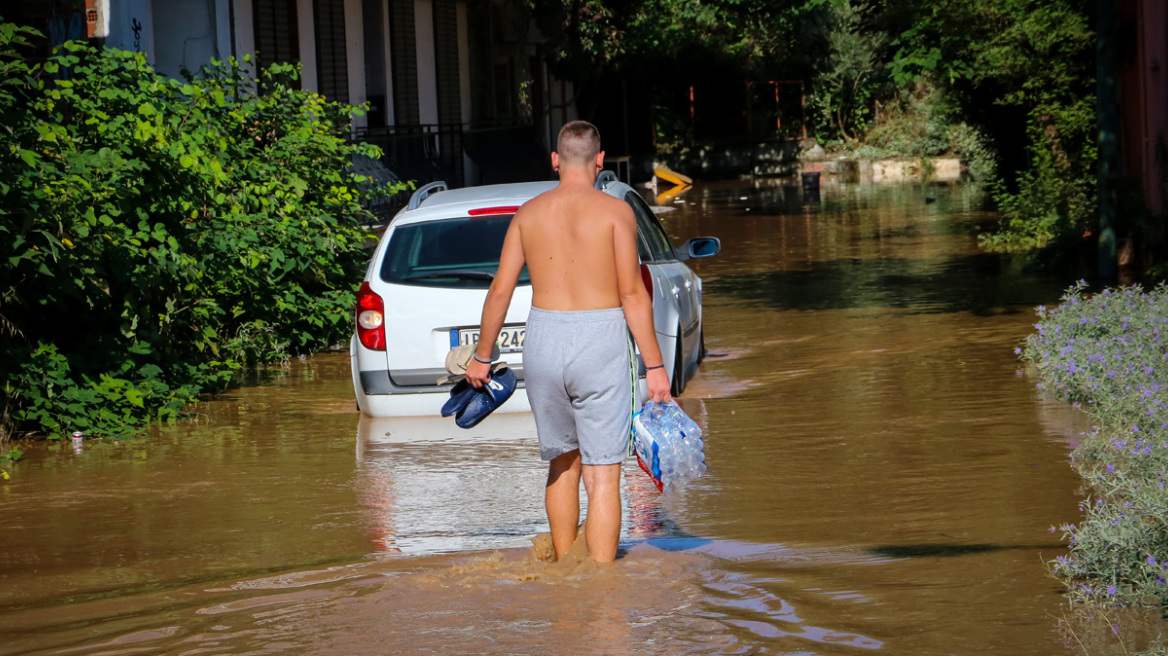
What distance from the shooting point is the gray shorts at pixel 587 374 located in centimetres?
532

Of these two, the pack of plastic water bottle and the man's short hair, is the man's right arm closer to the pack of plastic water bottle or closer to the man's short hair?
the pack of plastic water bottle

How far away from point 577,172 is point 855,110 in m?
39.7

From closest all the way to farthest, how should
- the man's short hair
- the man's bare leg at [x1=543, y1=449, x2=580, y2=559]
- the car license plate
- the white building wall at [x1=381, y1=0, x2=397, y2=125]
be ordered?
the man's short hair < the man's bare leg at [x1=543, y1=449, x2=580, y2=559] < the car license plate < the white building wall at [x1=381, y1=0, x2=397, y2=125]

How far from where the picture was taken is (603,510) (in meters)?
5.44

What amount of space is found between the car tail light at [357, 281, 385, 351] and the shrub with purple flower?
13.1 feet

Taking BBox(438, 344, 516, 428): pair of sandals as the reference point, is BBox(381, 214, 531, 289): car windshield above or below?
above

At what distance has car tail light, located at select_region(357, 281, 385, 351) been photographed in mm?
8648

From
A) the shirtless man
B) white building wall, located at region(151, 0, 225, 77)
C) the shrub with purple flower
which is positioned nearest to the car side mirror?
the shrub with purple flower

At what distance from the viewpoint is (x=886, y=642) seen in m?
4.63

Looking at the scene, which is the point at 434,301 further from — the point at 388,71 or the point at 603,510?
the point at 388,71

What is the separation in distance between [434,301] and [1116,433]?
384 cm

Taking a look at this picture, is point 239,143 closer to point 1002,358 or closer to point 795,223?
point 1002,358

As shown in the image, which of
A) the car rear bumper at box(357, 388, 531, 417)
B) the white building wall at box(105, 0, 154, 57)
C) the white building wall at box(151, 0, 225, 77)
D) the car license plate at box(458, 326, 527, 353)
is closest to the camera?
the car license plate at box(458, 326, 527, 353)

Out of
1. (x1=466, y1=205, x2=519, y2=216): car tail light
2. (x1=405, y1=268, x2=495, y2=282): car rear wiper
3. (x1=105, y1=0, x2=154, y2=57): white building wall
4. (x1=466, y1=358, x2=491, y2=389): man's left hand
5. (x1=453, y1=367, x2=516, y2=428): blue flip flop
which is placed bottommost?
(x1=453, y1=367, x2=516, y2=428): blue flip flop
